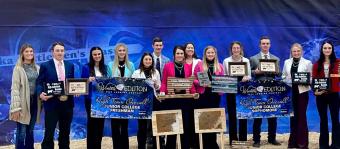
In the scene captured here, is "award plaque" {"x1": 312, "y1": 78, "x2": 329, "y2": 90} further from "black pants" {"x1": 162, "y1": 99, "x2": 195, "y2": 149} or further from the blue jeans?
the blue jeans

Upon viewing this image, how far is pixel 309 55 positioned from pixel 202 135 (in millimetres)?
3356

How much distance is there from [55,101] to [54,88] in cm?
23

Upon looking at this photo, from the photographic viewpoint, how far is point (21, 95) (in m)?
6.25

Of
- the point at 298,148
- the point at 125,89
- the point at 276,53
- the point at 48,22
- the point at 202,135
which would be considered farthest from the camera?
the point at 276,53

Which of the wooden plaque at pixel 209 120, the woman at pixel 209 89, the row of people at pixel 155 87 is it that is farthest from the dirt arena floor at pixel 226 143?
the wooden plaque at pixel 209 120

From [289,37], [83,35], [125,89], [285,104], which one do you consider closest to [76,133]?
[83,35]

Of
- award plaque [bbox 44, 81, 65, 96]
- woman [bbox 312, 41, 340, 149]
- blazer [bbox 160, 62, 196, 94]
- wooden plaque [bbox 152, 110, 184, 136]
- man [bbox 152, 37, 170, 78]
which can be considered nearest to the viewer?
award plaque [bbox 44, 81, 65, 96]

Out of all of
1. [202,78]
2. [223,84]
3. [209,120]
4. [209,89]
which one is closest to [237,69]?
[223,84]

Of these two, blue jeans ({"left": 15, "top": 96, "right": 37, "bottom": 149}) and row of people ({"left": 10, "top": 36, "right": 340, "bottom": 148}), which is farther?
blue jeans ({"left": 15, "top": 96, "right": 37, "bottom": 149})

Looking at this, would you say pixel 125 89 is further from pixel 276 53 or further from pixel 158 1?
pixel 276 53

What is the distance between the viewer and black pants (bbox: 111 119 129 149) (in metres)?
6.31

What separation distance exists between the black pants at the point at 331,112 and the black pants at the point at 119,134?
2975 millimetres

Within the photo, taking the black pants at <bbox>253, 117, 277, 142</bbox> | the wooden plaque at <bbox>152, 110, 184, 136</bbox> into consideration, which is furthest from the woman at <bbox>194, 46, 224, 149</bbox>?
the black pants at <bbox>253, 117, 277, 142</bbox>

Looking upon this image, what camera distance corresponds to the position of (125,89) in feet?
20.6
